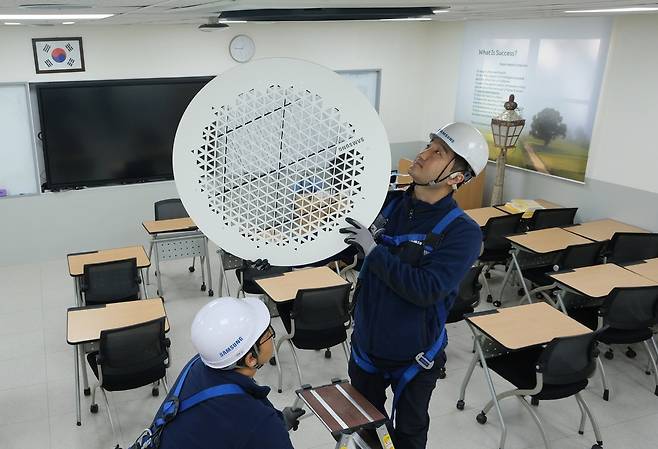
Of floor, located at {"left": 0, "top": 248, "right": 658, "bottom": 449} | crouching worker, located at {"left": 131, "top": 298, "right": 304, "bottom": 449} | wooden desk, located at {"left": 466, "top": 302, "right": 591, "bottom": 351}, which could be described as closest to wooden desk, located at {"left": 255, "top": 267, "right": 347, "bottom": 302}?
floor, located at {"left": 0, "top": 248, "right": 658, "bottom": 449}

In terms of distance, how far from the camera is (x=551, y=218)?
5.96m

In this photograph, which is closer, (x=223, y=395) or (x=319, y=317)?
(x=223, y=395)

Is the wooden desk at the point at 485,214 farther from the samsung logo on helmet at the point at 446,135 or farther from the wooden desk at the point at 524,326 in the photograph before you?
the samsung logo on helmet at the point at 446,135

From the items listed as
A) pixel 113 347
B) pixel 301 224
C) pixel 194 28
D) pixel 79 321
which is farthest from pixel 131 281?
pixel 194 28

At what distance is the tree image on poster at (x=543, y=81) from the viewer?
20.3 feet

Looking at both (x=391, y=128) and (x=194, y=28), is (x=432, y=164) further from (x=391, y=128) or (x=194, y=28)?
(x=391, y=128)

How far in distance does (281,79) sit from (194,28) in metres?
5.84

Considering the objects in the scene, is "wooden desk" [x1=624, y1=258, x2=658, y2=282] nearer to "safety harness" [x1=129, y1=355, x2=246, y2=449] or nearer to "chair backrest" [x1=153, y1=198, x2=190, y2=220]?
"safety harness" [x1=129, y1=355, x2=246, y2=449]

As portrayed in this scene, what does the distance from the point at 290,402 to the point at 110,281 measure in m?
1.74

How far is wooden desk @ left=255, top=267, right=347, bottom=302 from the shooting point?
4152 mm

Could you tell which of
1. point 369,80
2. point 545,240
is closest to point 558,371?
point 545,240

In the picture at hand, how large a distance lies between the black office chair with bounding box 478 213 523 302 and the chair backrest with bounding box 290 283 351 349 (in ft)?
7.06

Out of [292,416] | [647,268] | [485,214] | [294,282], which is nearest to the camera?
[292,416]

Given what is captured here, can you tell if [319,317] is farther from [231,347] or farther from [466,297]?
[231,347]
